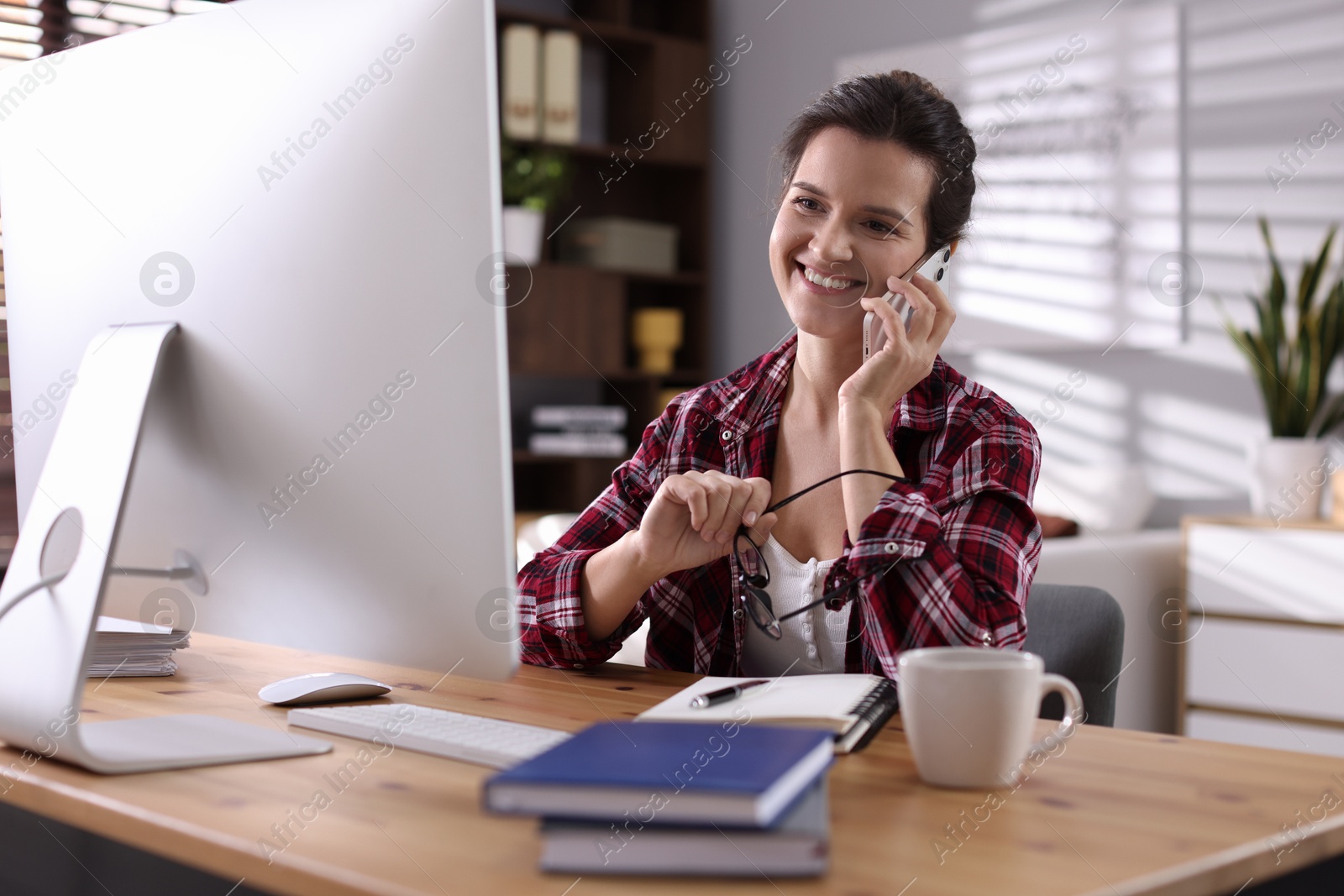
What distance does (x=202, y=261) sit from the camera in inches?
37.1

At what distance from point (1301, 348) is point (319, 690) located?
2.91 metres

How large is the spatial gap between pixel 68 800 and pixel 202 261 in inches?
15.4

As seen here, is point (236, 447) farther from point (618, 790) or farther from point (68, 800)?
point (618, 790)

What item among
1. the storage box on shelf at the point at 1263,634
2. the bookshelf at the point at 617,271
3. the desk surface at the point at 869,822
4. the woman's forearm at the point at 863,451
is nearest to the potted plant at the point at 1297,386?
the storage box on shelf at the point at 1263,634

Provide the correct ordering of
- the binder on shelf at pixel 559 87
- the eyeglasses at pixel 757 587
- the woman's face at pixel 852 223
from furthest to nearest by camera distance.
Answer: the binder on shelf at pixel 559 87 < the woman's face at pixel 852 223 < the eyeglasses at pixel 757 587

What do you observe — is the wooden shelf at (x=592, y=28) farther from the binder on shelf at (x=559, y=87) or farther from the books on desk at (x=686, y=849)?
the books on desk at (x=686, y=849)

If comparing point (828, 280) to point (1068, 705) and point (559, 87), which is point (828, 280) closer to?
point (1068, 705)

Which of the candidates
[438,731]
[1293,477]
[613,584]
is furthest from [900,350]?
[1293,477]

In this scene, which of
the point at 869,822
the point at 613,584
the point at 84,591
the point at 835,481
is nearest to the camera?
the point at 869,822

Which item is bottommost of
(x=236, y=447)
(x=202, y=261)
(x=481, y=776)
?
(x=481, y=776)

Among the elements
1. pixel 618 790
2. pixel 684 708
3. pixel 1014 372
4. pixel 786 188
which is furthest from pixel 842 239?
pixel 1014 372

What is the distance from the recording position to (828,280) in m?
1.63

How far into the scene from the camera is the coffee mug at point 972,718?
33.7 inches

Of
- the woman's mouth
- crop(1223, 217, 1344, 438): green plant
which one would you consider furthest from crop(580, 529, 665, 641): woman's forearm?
crop(1223, 217, 1344, 438): green plant
